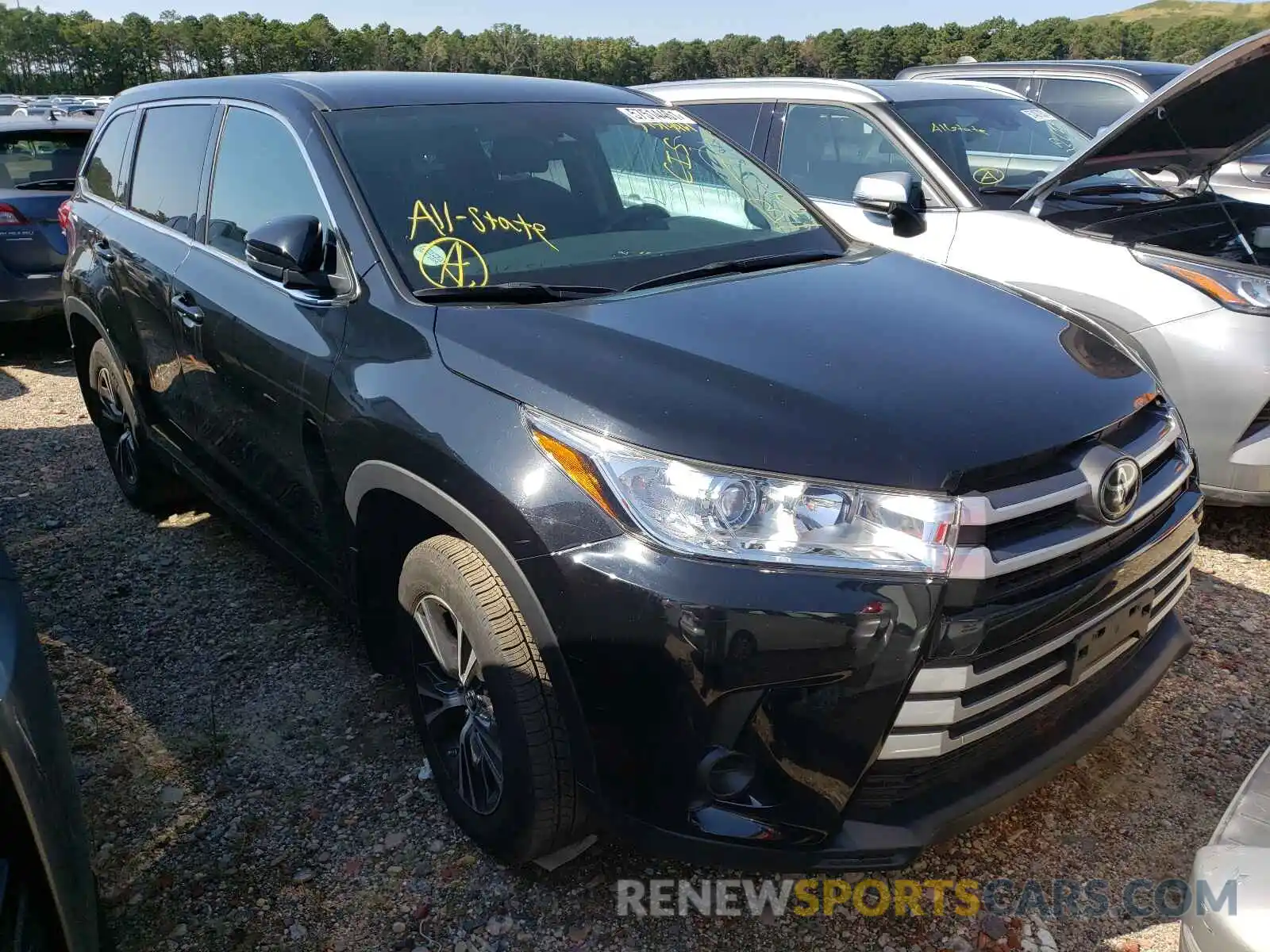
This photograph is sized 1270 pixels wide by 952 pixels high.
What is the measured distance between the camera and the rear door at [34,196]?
6578 millimetres

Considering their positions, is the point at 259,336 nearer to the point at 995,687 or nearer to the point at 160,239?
the point at 160,239

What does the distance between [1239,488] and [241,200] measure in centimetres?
364

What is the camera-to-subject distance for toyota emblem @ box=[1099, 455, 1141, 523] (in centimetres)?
192

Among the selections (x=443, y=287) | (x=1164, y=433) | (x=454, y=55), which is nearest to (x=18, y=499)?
(x=443, y=287)

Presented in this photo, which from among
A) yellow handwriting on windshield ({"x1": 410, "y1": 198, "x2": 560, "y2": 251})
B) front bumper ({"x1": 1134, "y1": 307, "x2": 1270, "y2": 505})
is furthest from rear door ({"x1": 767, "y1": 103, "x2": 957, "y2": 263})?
yellow handwriting on windshield ({"x1": 410, "y1": 198, "x2": 560, "y2": 251})

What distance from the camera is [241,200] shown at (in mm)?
3088

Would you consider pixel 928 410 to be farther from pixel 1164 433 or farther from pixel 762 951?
pixel 762 951

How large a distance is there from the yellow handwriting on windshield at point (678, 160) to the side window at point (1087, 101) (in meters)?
5.04

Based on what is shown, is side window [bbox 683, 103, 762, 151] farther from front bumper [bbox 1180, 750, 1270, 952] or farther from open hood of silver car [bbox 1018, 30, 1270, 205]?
front bumper [bbox 1180, 750, 1270, 952]

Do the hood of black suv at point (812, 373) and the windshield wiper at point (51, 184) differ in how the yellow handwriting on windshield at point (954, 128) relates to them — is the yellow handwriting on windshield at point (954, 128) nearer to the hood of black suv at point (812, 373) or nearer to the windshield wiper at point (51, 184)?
the hood of black suv at point (812, 373)

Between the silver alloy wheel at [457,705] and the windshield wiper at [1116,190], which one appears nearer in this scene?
the silver alloy wheel at [457,705]

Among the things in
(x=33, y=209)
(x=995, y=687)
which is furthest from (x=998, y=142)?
(x=33, y=209)

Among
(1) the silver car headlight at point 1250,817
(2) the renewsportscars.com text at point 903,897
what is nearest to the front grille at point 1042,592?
(1) the silver car headlight at point 1250,817

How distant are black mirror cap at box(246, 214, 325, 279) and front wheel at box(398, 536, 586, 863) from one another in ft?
2.74
